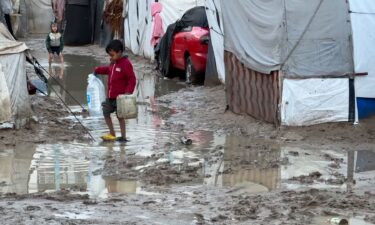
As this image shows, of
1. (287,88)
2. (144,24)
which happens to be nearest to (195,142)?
(287,88)

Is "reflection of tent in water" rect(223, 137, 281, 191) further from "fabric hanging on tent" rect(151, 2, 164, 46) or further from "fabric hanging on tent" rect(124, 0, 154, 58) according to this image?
"fabric hanging on tent" rect(124, 0, 154, 58)

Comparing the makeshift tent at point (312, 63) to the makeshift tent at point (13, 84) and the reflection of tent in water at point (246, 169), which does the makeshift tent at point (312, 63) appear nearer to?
the reflection of tent in water at point (246, 169)

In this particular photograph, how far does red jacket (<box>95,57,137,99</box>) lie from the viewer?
10766 mm

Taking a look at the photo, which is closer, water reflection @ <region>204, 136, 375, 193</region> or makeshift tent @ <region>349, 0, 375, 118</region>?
water reflection @ <region>204, 136, 375, 193</region>

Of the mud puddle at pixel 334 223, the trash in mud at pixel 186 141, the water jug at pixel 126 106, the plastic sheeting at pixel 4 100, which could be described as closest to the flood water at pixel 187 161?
the trash in mud at pixel 186 141

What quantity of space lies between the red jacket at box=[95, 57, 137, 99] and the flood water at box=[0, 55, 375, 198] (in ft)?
2.39

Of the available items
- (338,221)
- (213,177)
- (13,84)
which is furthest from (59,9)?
(338,221)

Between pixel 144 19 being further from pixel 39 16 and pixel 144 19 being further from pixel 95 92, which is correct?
pixel 39 16

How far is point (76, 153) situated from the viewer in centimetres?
991

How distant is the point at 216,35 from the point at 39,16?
2571cm

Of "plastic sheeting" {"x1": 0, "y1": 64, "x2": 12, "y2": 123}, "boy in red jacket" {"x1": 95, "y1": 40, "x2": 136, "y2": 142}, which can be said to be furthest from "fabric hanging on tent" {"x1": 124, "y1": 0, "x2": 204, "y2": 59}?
"plastic sheeting" {"x1": 0, "y1": 64, "x2": 12, "y2": 123}

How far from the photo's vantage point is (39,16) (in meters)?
39.3

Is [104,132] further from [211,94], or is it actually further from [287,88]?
[211,94]

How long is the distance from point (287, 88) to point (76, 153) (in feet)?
10.4
